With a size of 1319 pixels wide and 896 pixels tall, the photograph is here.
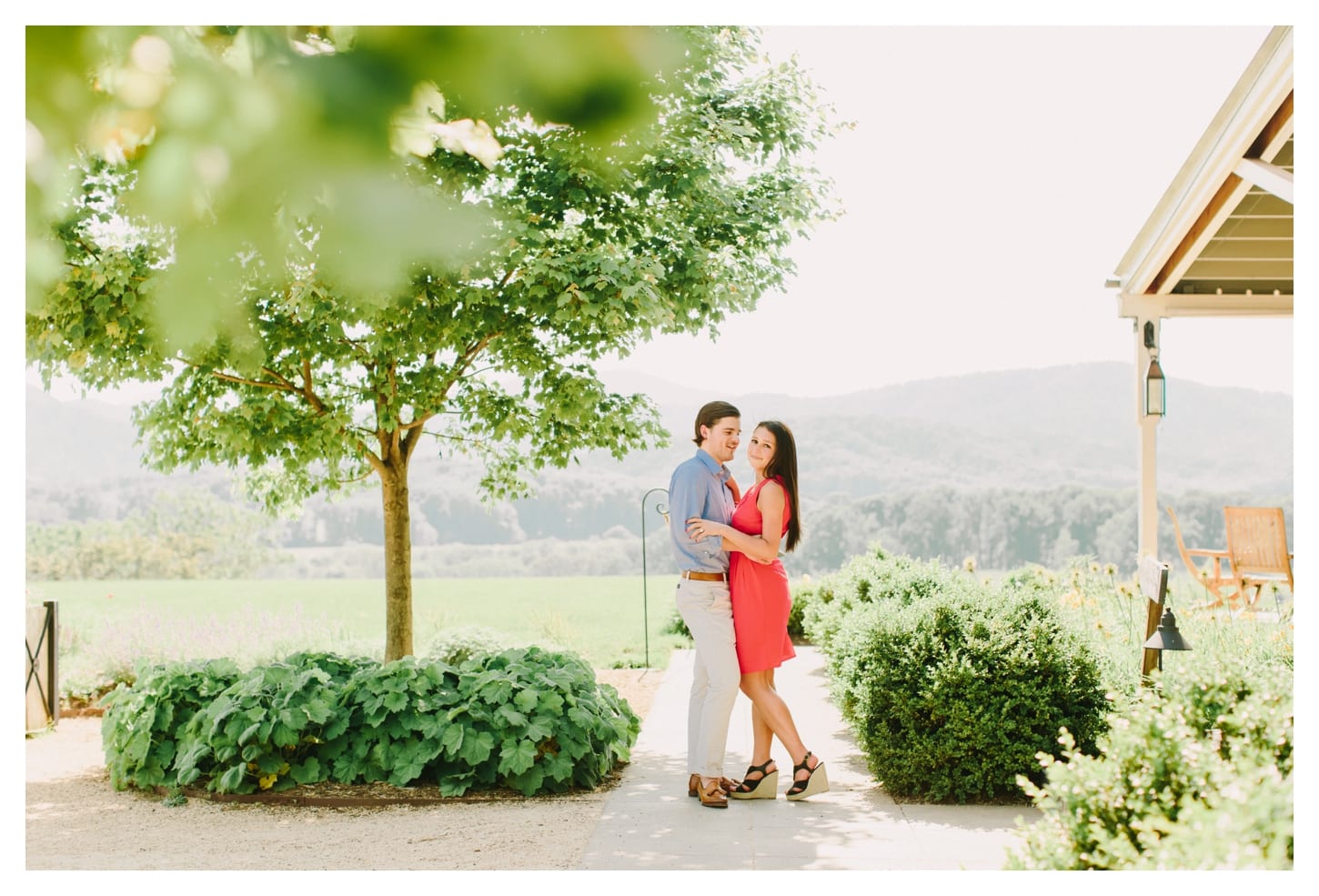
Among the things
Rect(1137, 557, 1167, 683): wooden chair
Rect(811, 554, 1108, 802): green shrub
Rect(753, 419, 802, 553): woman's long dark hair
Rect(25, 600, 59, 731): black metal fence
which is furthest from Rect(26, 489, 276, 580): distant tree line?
Rect(1137, 557, 1167, 683): wooden chair

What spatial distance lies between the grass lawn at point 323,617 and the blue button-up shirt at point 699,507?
3165 millimetres

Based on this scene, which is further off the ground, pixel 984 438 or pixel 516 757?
pixel 984 438

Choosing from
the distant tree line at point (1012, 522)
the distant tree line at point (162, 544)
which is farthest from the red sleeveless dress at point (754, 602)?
the distant tree line at point (1012, 522)

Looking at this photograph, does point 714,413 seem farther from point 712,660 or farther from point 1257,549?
point 1257,549

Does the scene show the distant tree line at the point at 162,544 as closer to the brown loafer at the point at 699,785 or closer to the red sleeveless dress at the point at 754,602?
the brown loafer at the point at 699,785

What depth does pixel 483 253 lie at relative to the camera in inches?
208

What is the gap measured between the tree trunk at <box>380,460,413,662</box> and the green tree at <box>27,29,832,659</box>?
1cm

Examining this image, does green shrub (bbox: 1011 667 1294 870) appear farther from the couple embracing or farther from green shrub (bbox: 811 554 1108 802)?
the couple embracing

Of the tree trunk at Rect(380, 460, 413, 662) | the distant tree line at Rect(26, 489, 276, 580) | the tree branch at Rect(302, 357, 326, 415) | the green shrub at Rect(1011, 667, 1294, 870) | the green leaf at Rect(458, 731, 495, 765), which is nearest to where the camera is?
the green shrub at Rect(1011, 667, 1294, 870)

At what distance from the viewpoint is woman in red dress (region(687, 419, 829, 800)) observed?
14.5 ft

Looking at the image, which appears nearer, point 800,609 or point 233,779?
point 233,779

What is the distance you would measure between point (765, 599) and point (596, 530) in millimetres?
19909

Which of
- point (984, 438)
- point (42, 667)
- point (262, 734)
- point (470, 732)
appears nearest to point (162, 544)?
point (42, 667)

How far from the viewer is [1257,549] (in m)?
8.71
